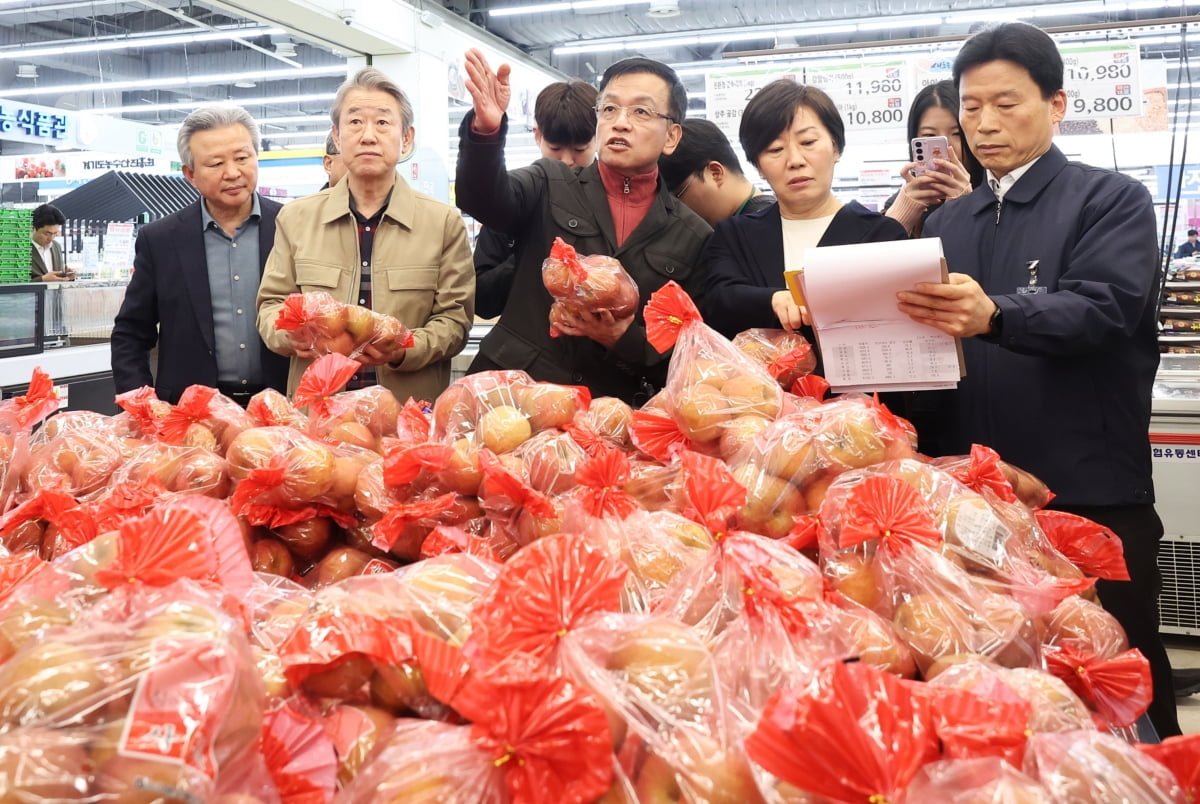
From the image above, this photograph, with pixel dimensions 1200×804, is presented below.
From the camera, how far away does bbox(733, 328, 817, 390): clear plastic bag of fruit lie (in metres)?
1.69

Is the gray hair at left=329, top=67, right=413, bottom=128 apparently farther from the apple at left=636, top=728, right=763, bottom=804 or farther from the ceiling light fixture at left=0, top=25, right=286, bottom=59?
the ceiling light fixture at left=0, top=25, right=286, bottom=59

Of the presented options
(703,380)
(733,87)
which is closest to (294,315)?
(703,380)

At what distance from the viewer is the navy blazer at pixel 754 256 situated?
2047 mm

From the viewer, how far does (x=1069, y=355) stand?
1798 mm

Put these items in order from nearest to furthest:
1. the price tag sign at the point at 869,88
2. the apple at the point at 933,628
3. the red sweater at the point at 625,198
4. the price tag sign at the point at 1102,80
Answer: the apple at the point at 933,628 → the red sweater at the point at 625,198 → the price tag sign at the point at 1102,80 → the price tag sign at the point at 869,88

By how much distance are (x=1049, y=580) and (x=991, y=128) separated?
1172 mm

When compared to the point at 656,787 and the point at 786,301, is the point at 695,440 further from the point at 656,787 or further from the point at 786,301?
the point at 656,787

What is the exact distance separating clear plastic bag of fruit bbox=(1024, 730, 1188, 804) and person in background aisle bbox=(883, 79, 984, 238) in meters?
2.01

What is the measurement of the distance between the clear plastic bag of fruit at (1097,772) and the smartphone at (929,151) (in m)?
2.10

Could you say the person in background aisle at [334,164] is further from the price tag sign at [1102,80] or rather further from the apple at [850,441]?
the price tag sign at [1102,80]

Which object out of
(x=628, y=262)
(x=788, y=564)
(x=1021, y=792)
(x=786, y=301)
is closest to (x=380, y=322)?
(x=628, y=262)

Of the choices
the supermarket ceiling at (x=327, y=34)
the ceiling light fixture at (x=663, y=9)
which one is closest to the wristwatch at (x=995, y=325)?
the supermarket ceiling at (x=327, y=34)

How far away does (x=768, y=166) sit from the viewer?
7.00ft

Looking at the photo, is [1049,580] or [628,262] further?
[628,262]
